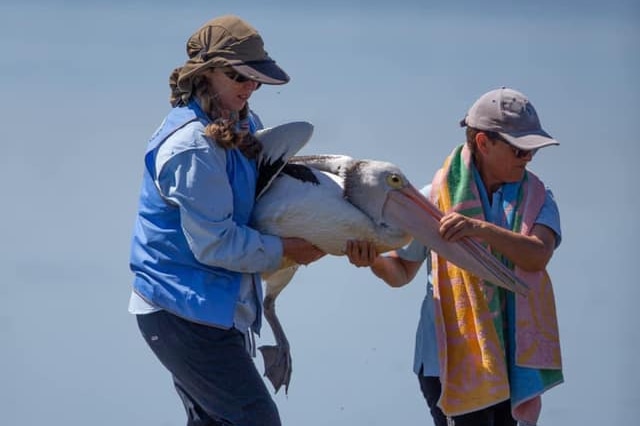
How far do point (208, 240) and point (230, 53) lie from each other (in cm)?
74

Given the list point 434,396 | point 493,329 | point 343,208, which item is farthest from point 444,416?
point 343,208

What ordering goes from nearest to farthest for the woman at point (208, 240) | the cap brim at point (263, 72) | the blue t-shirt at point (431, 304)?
the woman at point (208, 240) → the cap brim at point (263, 72) → the blue t-shirt at point (431, 304)

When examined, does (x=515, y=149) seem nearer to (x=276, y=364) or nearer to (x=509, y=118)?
(x=509, y=118)

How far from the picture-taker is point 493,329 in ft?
18.4

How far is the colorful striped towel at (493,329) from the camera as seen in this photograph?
5586 millimetres

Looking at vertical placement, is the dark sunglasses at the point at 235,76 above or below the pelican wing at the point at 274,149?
above

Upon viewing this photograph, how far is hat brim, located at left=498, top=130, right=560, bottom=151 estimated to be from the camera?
5410mm

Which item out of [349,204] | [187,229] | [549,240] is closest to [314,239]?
[349,204]

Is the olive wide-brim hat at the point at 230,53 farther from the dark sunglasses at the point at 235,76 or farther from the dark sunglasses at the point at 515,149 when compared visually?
the dark sunglasses at the point at 515,149

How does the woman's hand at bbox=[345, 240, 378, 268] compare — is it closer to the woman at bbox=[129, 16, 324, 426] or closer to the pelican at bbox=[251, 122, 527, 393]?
the pelican at bbox=[251, 122, 527, 393]

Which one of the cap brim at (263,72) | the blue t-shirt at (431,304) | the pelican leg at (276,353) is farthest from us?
the pelican leg at (276,353)

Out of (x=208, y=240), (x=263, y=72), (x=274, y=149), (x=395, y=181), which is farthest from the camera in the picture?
(x=395, y=181)

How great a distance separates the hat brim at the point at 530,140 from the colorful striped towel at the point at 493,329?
0.24 meters

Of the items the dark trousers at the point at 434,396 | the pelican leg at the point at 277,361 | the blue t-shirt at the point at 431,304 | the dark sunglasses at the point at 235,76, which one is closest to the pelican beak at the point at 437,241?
the blue t-shirt at the point at 431,304
